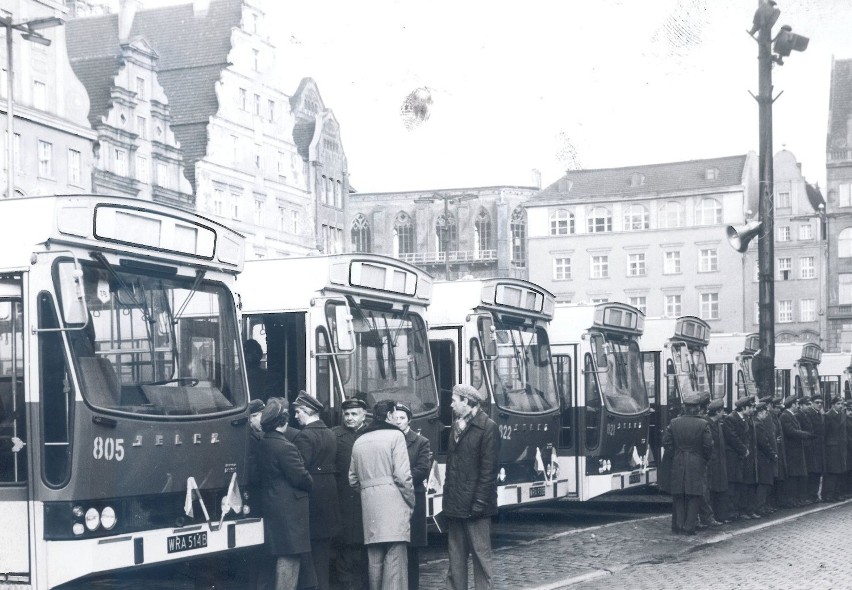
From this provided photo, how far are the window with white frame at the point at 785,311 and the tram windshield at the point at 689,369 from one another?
2540 inches

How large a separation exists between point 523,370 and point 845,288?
233 feet

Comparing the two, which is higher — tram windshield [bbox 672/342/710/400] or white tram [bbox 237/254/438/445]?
white tram [bbox 237/254/438/445]

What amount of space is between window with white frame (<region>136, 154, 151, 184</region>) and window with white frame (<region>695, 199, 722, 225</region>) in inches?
1765

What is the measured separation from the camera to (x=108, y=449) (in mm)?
9117

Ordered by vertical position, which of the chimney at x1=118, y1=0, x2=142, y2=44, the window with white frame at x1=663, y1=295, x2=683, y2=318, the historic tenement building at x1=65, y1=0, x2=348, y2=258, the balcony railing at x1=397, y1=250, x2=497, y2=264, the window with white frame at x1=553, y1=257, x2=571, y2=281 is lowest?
the window with white frame at x1=663, y1=295, x2=683, y2=318

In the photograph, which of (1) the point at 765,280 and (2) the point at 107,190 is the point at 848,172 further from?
(1) the point at 765,280

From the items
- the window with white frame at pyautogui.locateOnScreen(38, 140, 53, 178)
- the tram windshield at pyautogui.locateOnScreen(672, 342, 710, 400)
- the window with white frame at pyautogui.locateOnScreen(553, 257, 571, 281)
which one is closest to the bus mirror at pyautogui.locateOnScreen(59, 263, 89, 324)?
the tram windshield at pyautogui.locateOnScreen(672, 342, 710, 400)

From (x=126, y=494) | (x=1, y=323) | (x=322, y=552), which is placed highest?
(x=1, y=323)

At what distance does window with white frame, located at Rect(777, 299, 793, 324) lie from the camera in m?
85.9

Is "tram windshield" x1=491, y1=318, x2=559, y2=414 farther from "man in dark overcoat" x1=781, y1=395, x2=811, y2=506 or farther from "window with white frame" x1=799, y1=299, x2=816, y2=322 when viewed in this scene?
"window with white frame" x1=799, y1=299, x2=816, y2=322

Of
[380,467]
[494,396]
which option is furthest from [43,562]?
[494,396]

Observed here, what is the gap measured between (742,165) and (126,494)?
79472 millimetres

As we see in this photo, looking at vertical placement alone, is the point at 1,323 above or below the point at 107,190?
below

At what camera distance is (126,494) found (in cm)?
928
